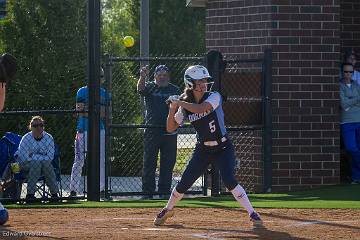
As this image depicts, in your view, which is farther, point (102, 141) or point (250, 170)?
point (250, 170)

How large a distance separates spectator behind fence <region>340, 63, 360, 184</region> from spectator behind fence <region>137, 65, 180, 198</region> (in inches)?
109

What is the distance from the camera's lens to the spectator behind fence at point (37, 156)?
15.0 metres

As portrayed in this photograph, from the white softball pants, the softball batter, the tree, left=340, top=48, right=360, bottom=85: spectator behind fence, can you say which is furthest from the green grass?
the tree

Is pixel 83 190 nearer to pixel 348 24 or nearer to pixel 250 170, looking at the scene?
pixel 250 170

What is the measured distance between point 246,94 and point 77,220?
4.47 m

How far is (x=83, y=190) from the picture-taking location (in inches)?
619

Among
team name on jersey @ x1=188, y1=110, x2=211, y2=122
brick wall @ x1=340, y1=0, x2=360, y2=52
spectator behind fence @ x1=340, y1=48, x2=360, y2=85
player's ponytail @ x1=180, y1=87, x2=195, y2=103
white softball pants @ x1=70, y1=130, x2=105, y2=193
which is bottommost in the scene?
white softball pants @ x1=70, y1=130, x2=105, y2=193

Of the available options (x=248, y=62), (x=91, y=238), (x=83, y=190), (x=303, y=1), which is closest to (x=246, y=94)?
(x=248, y=62)

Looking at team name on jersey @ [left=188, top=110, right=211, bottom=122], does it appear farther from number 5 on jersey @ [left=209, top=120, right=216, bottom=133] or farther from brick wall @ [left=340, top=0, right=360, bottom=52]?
brick wall @ [left=340, top=0, right=360, bottom=52]

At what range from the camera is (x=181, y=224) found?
11875mm

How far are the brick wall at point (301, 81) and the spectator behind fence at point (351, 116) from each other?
0.16 metres

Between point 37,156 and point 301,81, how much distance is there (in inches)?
166

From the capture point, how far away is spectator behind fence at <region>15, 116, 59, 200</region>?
15.0 m

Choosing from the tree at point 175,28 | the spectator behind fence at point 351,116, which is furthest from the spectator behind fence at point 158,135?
the tree at point 175,28
